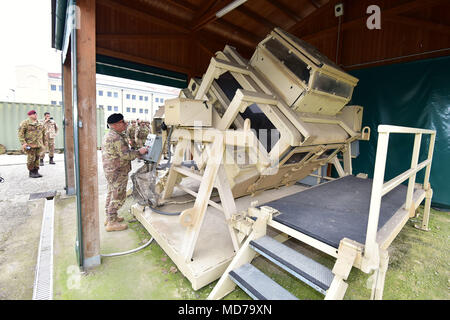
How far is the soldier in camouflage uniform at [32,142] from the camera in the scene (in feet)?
20.1

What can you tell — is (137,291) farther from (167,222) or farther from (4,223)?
(4,223)

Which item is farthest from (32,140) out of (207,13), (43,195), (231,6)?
(231,6)

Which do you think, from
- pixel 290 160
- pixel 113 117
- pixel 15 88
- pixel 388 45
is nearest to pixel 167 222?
pixel 113 117

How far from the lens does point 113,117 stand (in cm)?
325

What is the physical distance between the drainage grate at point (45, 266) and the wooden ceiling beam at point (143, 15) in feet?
15.5

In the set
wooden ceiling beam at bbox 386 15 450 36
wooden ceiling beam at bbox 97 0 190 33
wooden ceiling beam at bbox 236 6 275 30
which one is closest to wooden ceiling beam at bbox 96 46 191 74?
wooden ceiling beam at bbox 97 0 190 33

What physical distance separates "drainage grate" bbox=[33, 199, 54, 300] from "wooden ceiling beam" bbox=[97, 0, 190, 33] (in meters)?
4.71

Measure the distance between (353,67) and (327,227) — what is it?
529 cm

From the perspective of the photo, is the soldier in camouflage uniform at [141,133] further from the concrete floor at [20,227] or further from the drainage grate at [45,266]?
the drainage grate at [45,266]

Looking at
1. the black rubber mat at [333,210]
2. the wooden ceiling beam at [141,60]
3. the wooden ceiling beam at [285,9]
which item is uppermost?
the wooden ceiling beam at [285,9]

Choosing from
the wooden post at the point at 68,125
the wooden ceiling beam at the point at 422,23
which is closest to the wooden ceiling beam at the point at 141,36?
the wooden post at the point at 68,125

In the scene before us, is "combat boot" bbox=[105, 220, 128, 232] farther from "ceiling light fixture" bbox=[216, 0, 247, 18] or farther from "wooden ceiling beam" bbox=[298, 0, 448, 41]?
"wooden ceiling beam" bbox=[298, 0, 448, 41]

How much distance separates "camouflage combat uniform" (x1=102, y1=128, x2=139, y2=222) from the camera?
328 cm

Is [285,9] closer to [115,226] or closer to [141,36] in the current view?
[141,36]
